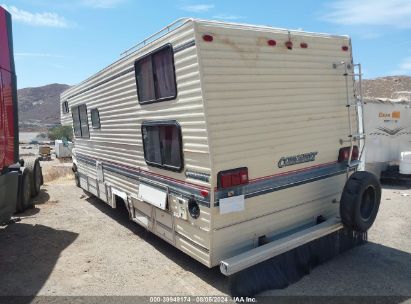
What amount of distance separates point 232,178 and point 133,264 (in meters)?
2.33

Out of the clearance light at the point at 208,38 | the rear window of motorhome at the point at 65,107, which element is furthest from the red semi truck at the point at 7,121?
the clearance light at the point at 208,38

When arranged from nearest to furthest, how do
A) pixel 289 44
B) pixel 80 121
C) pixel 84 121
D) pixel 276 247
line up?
1. pixel 276 247
2. pixel 289 44
3. pixel 84 121
4. pixel 80 121

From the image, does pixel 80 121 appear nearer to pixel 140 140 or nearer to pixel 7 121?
pixel 7 121

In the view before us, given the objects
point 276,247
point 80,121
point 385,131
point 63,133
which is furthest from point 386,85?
point 276,247

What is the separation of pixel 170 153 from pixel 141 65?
1474mm

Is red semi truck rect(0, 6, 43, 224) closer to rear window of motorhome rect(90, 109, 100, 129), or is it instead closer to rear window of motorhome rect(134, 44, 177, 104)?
rear window of motorhome rect(90, 109, 100, 129)

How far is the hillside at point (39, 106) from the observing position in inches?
5221

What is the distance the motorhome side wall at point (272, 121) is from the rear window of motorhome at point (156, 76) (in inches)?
28.5

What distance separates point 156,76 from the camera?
17.8 feet

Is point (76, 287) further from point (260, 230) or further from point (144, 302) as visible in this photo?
point (260, 230)

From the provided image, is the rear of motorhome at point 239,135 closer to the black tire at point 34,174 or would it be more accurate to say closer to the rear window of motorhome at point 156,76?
the rear window of motorhome at point 156,76

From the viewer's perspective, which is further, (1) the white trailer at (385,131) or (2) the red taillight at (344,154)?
(1) the white trailer at (385,131)

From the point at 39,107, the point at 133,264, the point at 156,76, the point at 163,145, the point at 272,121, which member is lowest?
the point at 133,264

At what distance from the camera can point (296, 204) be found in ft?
17.9
